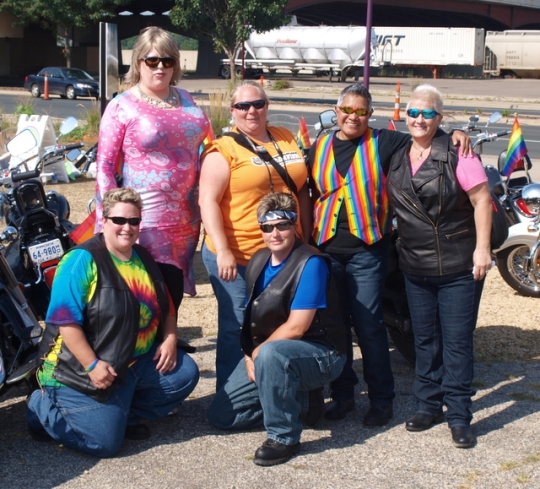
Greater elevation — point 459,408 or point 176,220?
point 176,220

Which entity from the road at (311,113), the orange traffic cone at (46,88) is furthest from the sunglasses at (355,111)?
the orange traffic cone at (46,88)

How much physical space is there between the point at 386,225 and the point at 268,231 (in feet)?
2.19

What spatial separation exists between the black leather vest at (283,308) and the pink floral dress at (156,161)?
54cm

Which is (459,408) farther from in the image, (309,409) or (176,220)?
(176,220)

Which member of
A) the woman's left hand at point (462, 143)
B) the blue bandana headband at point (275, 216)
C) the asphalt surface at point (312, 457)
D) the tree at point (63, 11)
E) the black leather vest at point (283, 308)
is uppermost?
the tree at point (63, 11)

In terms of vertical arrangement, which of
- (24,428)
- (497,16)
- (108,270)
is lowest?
(24,428)

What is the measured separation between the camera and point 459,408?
3.82m

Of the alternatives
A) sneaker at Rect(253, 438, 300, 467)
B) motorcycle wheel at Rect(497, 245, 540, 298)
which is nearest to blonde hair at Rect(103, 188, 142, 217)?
sneaker at Rect(253, 438, 300, 467)

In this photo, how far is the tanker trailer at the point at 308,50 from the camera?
134ft

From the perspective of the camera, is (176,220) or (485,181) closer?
(485,181)

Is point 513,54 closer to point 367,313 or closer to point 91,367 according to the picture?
point 367,313

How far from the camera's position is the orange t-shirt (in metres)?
3.85

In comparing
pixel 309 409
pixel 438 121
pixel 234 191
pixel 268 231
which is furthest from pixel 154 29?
pixel 309 409

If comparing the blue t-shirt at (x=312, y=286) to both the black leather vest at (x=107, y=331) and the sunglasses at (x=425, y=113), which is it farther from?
the sunglasses at (x=425, y=113)
